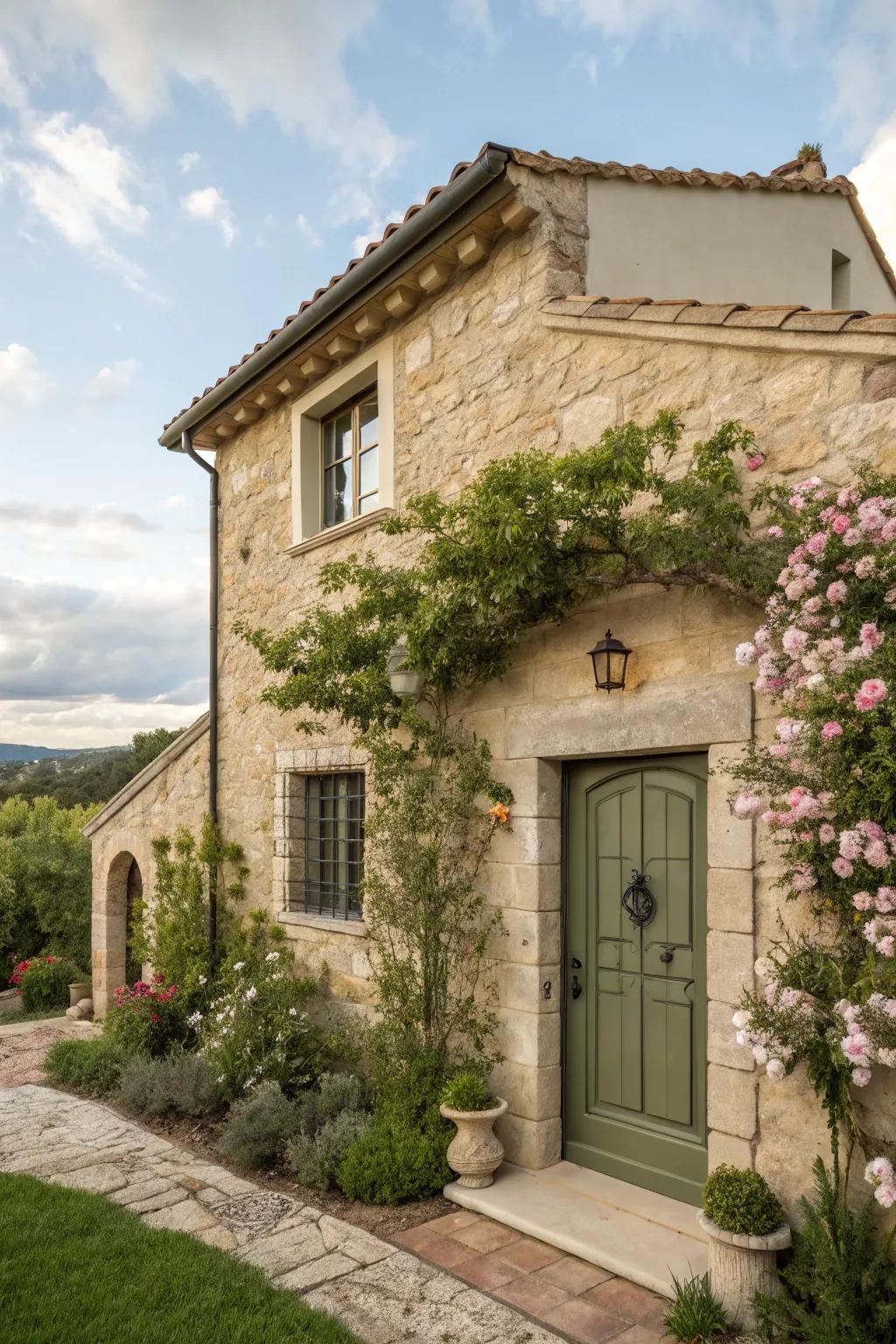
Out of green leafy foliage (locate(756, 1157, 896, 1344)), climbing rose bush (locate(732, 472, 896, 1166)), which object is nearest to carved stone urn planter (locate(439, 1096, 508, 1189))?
green leafy foliage (locate(756, 1157, 896, 1344))

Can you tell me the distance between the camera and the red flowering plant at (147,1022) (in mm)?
7320

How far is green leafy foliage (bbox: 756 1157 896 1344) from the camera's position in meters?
3.07

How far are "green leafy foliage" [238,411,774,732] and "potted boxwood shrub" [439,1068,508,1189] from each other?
230cm

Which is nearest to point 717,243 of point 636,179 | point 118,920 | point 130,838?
point 636,179

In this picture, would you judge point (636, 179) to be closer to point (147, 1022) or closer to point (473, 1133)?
point (473, 1133)

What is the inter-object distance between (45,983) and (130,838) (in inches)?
120

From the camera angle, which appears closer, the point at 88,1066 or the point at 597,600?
the point at 597,600

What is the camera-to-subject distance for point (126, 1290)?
3.78 metres

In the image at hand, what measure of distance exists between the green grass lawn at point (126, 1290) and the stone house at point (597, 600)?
136cm

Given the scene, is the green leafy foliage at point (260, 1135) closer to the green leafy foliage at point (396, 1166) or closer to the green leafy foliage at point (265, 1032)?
the green leafy foliage at point (265, 1032)

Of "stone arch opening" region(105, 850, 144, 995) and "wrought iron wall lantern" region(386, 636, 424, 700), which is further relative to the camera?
"stone arch opening" region(105, 850, 144, 995)

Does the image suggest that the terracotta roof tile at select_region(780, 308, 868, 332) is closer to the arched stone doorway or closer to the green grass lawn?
the green grass lawn

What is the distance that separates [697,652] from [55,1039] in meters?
7.96

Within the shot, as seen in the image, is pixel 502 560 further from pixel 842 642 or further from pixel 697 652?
pixel 842 642
